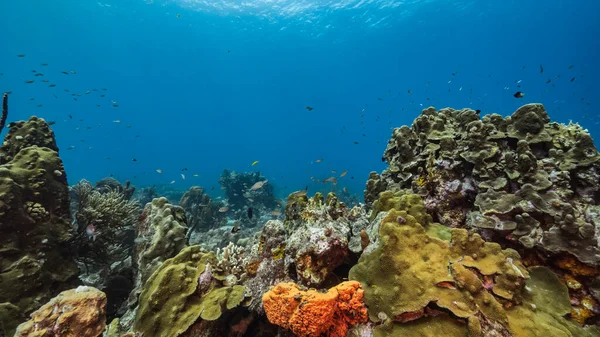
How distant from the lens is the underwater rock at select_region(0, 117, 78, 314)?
464 centimetres

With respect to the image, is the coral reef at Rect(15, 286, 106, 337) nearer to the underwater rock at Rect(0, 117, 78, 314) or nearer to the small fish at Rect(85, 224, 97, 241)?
the underwater rock at Rect(0, 117, 78, 314)

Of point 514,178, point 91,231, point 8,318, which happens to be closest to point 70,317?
point 8,318

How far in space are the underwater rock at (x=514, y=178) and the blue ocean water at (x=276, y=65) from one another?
600 inches

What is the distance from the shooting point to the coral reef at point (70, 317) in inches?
116

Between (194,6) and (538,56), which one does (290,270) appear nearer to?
(194,6)

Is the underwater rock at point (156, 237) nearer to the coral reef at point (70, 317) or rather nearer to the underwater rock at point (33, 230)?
the underwater rock at point (33, 230)

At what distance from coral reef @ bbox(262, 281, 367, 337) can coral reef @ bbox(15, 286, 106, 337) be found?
2.37m

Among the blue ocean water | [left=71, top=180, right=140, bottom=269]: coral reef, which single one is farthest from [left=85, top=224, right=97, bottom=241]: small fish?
the blue ocean water

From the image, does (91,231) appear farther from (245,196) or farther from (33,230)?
(245,196)

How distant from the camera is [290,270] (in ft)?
12.7

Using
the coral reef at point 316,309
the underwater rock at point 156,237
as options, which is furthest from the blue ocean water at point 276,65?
the coral reef at point 316,309

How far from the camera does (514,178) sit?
4285 millimetres

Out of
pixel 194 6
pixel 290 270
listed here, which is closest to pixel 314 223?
pixel 290 270

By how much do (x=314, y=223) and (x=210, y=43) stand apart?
9938 centimetres
